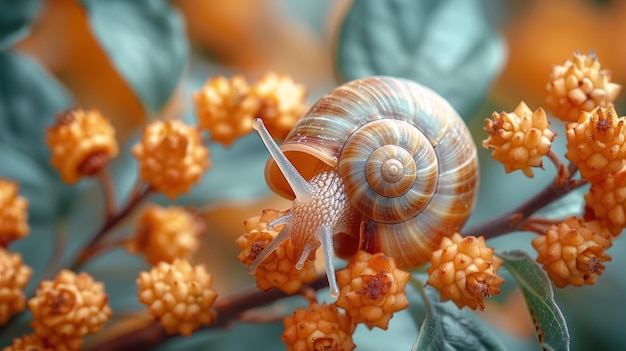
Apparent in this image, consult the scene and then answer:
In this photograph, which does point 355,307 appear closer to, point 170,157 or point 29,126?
point 170,157

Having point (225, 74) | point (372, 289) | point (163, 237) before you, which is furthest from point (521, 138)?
point (225, 74)

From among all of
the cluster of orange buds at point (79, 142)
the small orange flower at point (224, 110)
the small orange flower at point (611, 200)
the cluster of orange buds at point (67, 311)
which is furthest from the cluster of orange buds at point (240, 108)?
the small orange flower at point (611, 200)

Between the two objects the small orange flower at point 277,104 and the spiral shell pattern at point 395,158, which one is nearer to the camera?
the spiral shell pattern at point 395,158

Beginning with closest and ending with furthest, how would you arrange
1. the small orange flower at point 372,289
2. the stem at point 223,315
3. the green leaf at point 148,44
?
the small orange flower at point 372,289 < the stem at point 223,315 < the green leaf at point 148,44

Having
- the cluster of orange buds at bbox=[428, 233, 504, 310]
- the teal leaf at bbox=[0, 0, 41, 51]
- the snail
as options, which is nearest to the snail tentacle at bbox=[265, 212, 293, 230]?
the snail

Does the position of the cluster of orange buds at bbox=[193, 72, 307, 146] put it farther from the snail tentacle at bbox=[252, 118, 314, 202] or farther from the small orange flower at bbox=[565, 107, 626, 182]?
the small orange flower at bbox=[565, 107, 626, 182]

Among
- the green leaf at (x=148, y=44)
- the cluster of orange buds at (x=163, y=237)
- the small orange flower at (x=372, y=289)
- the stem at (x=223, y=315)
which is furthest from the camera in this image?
the green leaf at (x=148, y=44)

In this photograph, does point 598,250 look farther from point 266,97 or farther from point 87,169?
point 87,169

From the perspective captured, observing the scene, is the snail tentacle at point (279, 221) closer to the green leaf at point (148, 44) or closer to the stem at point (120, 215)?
the stem at point (120, 215)
